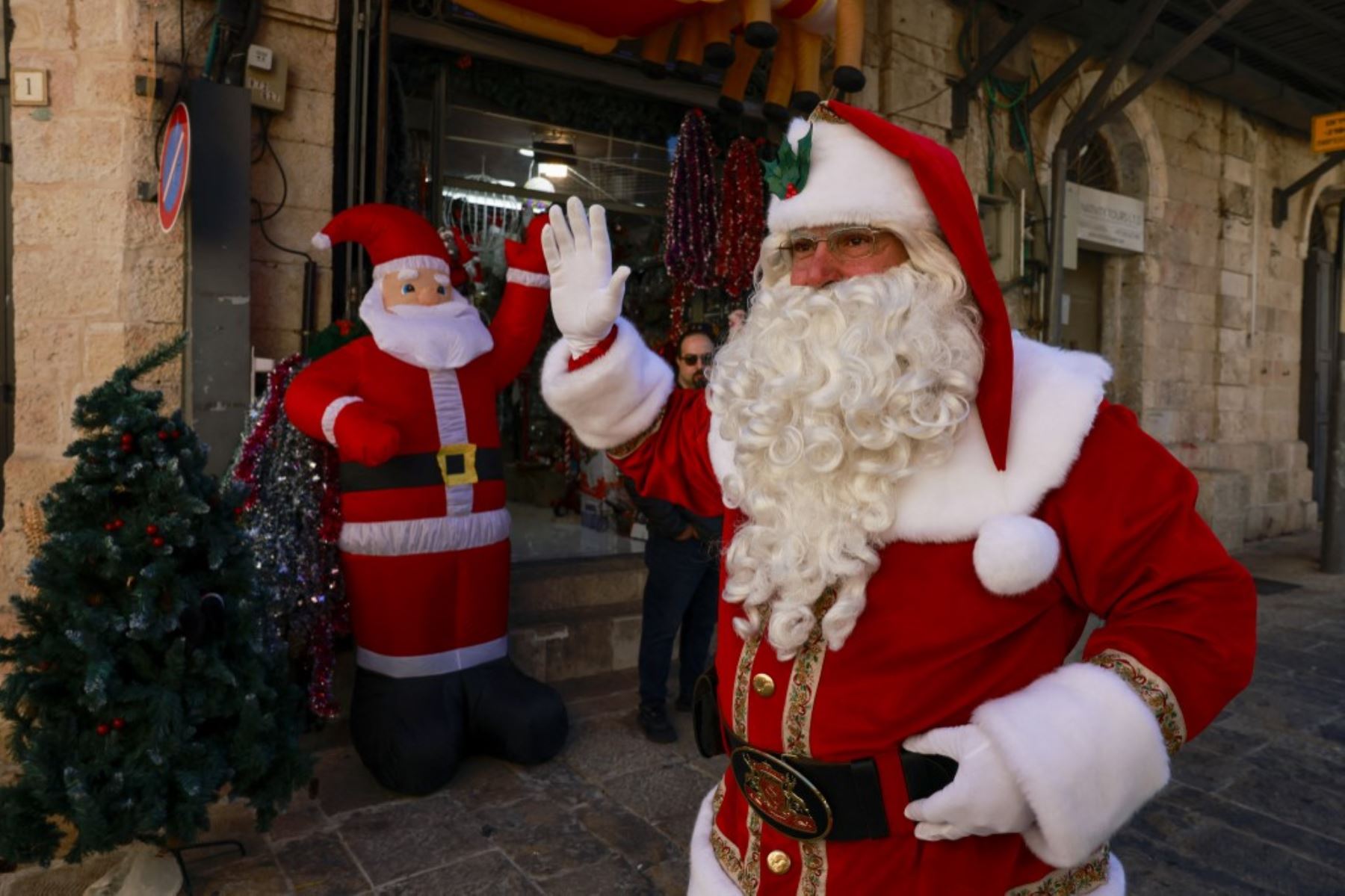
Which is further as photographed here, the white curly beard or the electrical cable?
the electrical cable

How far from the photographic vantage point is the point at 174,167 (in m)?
3.60

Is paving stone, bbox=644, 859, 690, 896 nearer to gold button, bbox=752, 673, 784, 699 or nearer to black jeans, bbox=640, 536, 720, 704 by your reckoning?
black jeans, bbox=640, 536, 720, 704

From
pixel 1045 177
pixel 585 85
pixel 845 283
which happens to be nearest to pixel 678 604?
pixel 845 283

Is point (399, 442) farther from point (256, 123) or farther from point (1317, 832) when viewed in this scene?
point (1317, 832)

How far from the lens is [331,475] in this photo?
3727 mm

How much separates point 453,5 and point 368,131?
842 mm

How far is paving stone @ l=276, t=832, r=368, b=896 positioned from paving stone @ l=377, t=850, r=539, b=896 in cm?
13

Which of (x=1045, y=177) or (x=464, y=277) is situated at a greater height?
(x=1045, y=177)

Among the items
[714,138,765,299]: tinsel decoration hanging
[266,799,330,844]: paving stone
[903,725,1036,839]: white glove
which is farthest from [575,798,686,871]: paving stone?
[714,138,765,299]: tinsel decoration hanging

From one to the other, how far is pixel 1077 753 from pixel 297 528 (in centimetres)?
312

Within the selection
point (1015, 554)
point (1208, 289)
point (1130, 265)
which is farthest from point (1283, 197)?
point (1015, 554)

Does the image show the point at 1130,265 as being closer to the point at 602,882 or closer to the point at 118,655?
the point at 602,882

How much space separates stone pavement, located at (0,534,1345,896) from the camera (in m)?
3.01

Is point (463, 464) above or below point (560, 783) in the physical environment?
above
